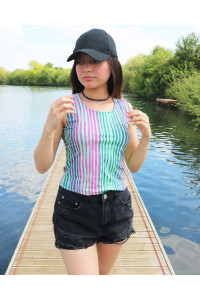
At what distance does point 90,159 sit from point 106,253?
75 cm

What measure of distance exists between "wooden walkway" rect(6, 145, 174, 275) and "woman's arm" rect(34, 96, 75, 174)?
2.79 m

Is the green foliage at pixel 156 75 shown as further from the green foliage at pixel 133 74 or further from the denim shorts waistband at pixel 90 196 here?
the denim shorts waistband at pixel 90 196

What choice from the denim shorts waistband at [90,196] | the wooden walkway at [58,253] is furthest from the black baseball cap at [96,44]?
the wooden walkway at [58,253]

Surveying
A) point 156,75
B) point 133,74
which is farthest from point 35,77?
point 156,75

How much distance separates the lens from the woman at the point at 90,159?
5.76ft

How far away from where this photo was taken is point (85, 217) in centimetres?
178

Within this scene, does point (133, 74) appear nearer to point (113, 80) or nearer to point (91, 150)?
point (113, 80)

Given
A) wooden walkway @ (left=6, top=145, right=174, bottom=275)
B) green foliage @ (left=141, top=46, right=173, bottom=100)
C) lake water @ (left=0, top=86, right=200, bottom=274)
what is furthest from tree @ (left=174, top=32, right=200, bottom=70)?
wooden walkway @ (left=6, top=145, right=174, bottom=275)

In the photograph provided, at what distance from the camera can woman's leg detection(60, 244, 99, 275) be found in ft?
5.62

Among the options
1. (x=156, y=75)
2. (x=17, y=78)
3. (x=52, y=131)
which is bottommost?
(x=52, y=131)

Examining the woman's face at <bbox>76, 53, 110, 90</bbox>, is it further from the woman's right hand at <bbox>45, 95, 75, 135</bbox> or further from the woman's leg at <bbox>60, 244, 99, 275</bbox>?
the woman's leg at <bbox>60, 244, 99, 275</bbox>

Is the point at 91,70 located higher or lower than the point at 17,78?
lower

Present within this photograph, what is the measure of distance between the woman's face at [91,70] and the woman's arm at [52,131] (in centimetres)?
23
